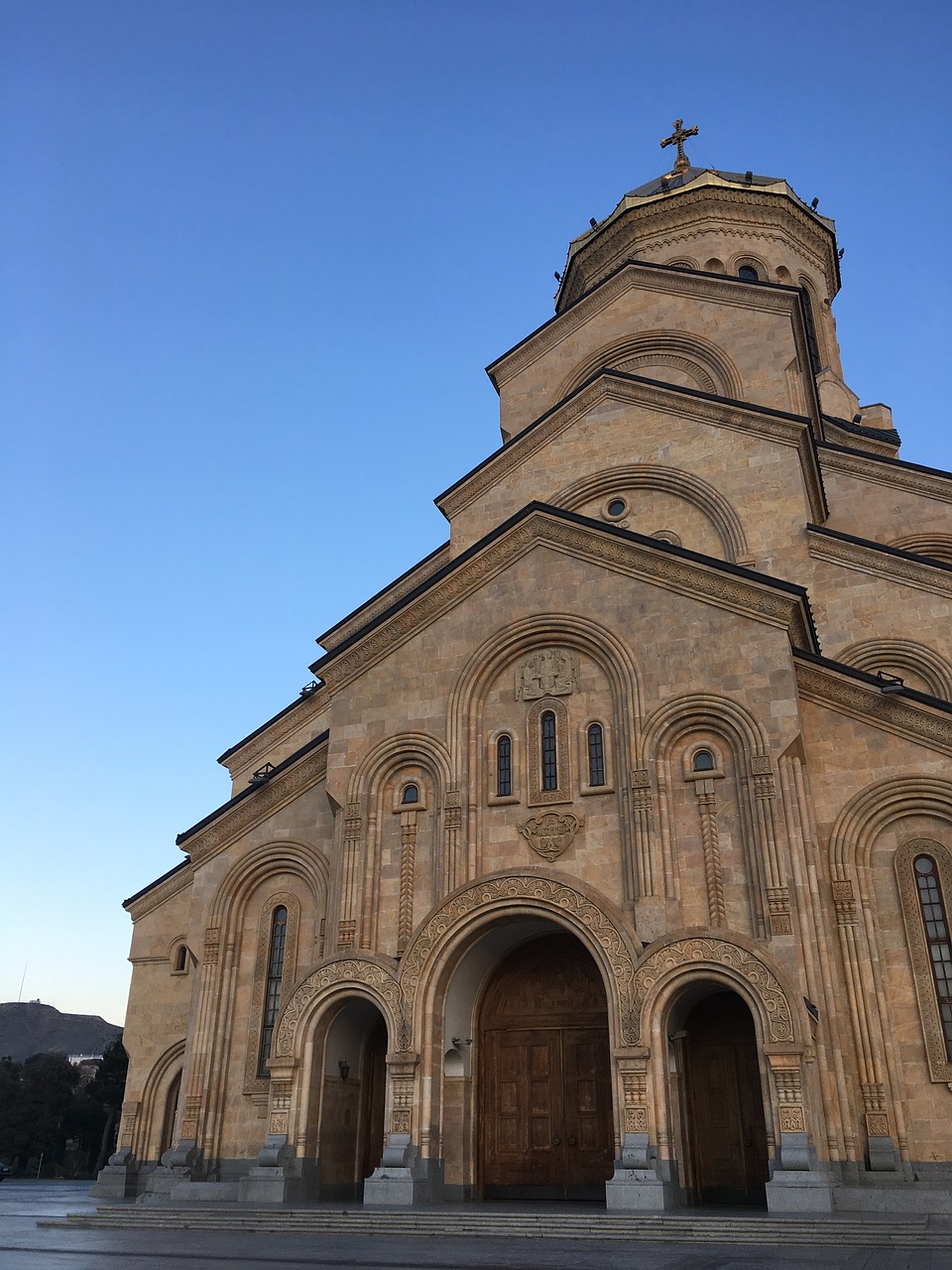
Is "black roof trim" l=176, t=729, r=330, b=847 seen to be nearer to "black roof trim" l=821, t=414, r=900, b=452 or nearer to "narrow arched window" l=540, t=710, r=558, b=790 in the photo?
"narrow arched window" l=540, t=710, r=558, b=790

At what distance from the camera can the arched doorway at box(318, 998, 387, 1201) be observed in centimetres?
1534

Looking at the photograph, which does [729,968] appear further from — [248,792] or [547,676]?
[248,792]

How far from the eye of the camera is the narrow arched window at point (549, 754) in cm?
1559

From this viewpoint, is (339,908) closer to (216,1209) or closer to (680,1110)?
(216,1209)

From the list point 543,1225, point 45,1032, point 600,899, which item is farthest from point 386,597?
point 45,1032

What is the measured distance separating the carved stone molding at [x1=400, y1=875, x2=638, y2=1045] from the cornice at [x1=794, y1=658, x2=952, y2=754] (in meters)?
4.64

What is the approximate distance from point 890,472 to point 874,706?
9.17 m

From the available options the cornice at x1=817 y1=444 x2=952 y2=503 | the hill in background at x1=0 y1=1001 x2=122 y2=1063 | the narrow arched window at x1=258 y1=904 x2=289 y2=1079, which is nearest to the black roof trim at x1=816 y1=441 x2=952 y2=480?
the cornice at x1=817 y1=444 x2=952 y2=503

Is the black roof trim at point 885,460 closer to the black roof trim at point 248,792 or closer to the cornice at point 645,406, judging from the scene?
the cornice at point 645,406

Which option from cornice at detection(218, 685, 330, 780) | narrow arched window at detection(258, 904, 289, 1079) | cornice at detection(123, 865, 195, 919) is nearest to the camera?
narrow arched window at detection(258, 904, 289, 1079)

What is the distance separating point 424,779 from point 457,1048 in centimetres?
393

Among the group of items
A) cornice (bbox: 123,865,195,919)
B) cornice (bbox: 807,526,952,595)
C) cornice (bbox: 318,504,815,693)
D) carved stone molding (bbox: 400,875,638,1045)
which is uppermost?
cornice (bbox: 807,526,952,595)

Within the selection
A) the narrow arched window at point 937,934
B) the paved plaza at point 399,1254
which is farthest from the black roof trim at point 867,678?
the paved plaza at point 399,1254

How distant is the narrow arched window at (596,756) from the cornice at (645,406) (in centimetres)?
737
